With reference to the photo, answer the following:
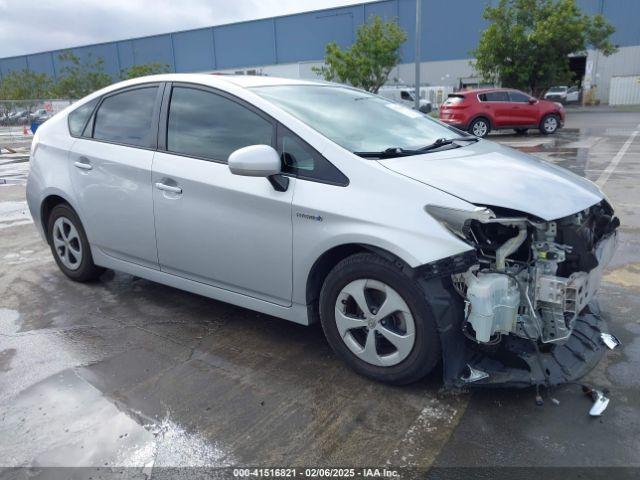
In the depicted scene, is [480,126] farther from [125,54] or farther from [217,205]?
[125,54]

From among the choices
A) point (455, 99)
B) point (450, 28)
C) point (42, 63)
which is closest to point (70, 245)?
point (455, 99)

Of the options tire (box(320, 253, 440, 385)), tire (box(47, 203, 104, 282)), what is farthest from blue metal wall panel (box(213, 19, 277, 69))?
tire (box(320, 253, 440, 385))

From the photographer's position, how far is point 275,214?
316 centimetres

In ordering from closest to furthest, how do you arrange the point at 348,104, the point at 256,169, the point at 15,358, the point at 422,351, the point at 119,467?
the point at 119,467 → the point at 422,351 → the point at 256,169 → the point at 15,358 → the point at 348,104

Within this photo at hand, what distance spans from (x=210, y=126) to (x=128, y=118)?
3.04ft

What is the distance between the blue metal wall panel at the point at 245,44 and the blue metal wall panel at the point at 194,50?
3.15 feet

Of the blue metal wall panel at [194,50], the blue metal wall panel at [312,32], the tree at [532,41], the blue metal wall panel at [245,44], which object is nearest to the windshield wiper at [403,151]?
the tree at [532,41]

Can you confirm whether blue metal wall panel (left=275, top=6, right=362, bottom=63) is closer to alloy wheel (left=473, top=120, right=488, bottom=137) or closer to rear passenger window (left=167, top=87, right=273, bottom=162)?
alloy wheel (left=473, top=120, right=488, bottom=137)

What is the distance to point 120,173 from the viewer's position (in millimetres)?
3984

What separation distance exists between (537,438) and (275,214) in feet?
5.85

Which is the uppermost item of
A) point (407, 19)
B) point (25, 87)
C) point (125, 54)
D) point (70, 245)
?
point (407, 19)

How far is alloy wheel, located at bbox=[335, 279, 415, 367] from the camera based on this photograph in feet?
9.35

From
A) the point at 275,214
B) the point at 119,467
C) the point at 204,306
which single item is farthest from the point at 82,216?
the point at 119,467

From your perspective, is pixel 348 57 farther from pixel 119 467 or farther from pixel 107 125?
pixel 119 467
